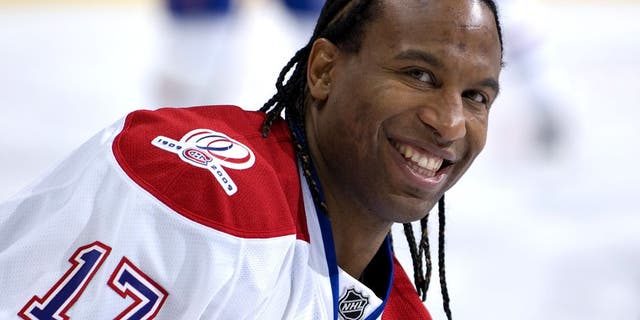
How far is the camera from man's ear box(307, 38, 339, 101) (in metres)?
1.91

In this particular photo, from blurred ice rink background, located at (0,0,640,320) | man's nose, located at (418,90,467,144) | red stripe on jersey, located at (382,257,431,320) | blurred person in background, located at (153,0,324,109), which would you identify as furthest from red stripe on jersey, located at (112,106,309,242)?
blurred person in background, located at (153,0,324,109)

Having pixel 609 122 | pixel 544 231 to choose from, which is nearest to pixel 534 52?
pixel 609 122

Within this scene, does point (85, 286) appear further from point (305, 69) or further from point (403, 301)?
point (403, 301)

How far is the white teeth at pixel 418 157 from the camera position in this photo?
5.96 ft

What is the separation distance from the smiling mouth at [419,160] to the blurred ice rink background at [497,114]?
3.69ft

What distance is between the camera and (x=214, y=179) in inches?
63.9

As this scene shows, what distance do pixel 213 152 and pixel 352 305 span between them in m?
0.41

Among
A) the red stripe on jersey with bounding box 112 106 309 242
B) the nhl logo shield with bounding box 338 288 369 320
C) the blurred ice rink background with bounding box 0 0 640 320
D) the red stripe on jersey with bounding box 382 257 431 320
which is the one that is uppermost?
the red stripe on jersey with bounding box 112 106 309 242

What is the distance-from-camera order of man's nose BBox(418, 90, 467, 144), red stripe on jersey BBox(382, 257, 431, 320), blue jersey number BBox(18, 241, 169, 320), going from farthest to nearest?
red stripe on jersey BBox(382, 257, 431, 320) < man's nose BBox(418, 90, 467, 144) < blue jersey number BBox(18, 241, 169, 320)

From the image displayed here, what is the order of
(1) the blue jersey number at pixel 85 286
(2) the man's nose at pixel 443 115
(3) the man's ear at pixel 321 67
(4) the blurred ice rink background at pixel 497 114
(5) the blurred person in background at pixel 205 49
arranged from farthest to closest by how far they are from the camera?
(5) the blurred person in background at pixel 205 49 → (4) the blurred ice rink background at pixel 497 114 → (3) the man's ear at pixel 321 67 → (2) the man's nose at pixel 443 115 → (1) the blue jersey number at pixel 85 286

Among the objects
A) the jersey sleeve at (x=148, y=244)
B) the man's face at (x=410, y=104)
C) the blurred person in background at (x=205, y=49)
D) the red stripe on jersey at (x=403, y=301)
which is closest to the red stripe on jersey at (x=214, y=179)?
the jersey sleeve at (x=148, y=244)

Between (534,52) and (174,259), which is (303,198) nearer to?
(174,259)

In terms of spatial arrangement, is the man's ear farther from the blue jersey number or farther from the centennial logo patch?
the blue jersey number

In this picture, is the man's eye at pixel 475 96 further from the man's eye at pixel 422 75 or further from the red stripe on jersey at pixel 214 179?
the red stripe on jersey at pixel 214 179
